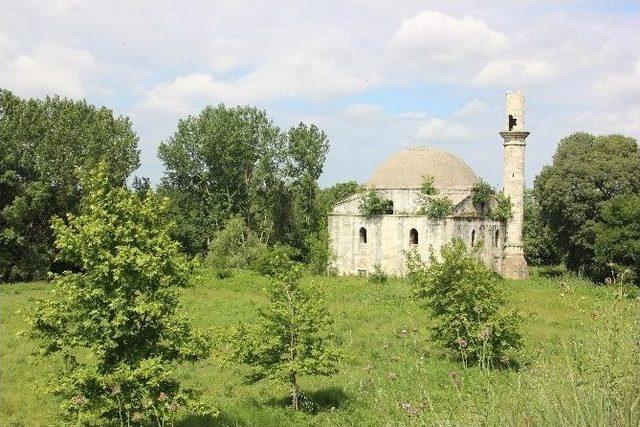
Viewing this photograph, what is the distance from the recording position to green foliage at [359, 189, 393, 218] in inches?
1634

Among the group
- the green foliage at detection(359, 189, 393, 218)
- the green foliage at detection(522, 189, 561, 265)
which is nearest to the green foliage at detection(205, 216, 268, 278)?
the green foliage at detection(359, 189, 393, 218)

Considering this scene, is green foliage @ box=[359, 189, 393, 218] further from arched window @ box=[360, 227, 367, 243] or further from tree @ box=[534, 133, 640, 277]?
tree @ box=[534, 133, 640, 277]

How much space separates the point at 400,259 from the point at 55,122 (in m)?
22.7

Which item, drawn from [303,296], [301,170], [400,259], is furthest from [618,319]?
[301,170]

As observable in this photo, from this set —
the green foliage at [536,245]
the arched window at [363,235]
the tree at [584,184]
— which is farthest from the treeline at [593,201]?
the arched window at [363,235]

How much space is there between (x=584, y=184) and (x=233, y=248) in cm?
2509

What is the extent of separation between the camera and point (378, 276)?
127 ft

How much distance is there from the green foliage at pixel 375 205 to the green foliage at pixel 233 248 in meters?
8.67

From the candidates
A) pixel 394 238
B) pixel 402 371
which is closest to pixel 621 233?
pixel 394 238

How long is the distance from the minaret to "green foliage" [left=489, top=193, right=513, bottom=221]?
1.09 ft

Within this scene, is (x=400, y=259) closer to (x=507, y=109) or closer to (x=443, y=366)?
(x=507, y=109)

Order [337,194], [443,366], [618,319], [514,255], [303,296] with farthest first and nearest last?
[337,194] → [514,255] → [443,366] → [303,296] → [618,319]

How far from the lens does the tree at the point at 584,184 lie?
41469mm

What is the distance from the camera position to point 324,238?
4566cm
